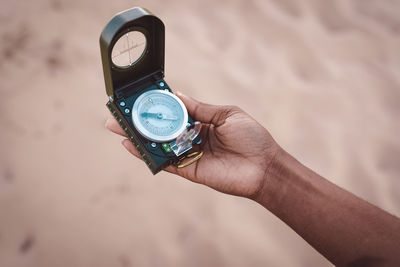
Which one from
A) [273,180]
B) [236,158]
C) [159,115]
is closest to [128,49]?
[159,115]

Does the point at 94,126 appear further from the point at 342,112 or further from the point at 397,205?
the point at 397,205

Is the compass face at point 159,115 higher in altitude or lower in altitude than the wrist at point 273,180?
higher

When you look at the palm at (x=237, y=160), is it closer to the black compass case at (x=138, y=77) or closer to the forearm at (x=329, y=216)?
the forearm at (x=329, y=216)

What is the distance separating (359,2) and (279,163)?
1.60 metres

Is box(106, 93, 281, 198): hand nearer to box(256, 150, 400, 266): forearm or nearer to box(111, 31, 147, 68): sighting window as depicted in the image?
box(256, 150, 400, 266): forearm


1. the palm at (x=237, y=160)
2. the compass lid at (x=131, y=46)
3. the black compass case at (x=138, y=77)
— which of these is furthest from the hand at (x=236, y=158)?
the compass lid at (x=131, y=46)

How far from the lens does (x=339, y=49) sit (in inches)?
90.4

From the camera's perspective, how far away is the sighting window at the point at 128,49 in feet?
4.50

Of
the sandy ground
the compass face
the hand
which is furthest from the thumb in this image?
the sandy ground

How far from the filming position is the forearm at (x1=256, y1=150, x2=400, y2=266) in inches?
51.6

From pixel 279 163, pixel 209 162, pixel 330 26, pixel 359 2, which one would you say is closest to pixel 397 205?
pixel 279 163

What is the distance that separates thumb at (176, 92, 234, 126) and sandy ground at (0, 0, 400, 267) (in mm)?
399

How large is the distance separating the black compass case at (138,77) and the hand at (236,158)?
16 cm

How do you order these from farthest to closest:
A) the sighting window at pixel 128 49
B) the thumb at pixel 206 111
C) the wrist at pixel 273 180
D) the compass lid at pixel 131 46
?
the thumb at pixel 206 111, the wrist at pixel 273 180, the sighting window at pixel 128 49, the compass lid at pixel 131 46
